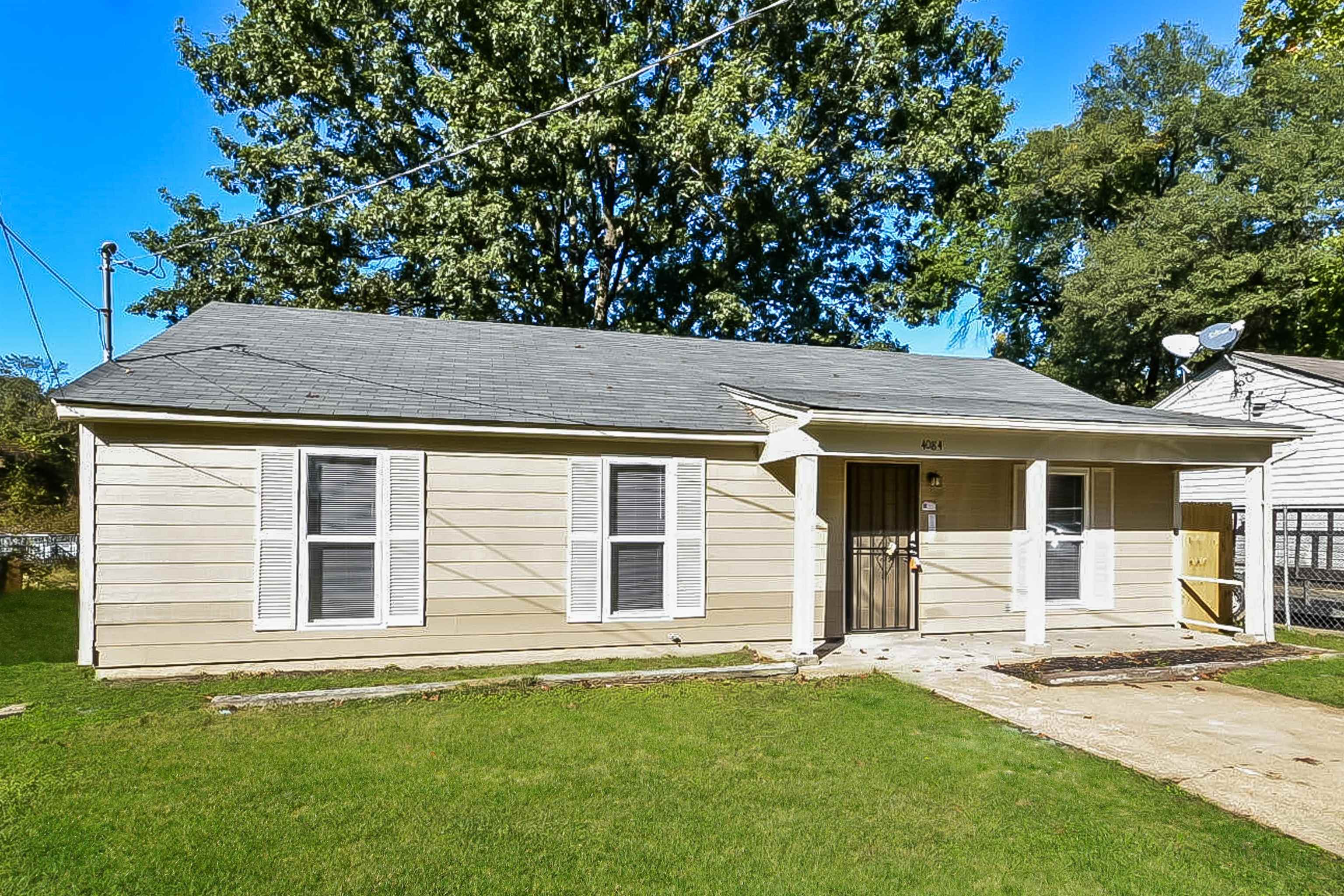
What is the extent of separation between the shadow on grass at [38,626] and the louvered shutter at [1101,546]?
11.4 m

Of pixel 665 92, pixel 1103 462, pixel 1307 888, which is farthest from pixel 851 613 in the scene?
pixel 665 92

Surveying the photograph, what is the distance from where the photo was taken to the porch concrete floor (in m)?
4.34

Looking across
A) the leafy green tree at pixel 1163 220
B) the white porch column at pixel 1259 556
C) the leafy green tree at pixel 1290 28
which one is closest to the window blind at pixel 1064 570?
the white porch column at pixel 1259 556

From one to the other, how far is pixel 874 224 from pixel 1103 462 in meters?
14.3

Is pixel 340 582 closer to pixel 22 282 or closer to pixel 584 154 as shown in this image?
pixel 22 282

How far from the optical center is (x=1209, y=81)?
23.6 metres

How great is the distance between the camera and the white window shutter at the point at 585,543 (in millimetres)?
7688

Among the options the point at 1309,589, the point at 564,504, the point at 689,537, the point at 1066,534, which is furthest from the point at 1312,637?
the point at 564,504

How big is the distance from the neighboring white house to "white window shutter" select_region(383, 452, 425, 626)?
39.1ft

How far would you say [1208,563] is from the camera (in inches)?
381

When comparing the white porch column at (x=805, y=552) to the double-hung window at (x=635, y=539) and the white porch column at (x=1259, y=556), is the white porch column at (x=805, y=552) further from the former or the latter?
the white porch column at (x=1259, y=556)

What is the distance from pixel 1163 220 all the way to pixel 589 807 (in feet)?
73.6

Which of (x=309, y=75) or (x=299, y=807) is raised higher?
(x=309, y=75)

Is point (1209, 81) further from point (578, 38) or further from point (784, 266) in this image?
point (578, 38)
